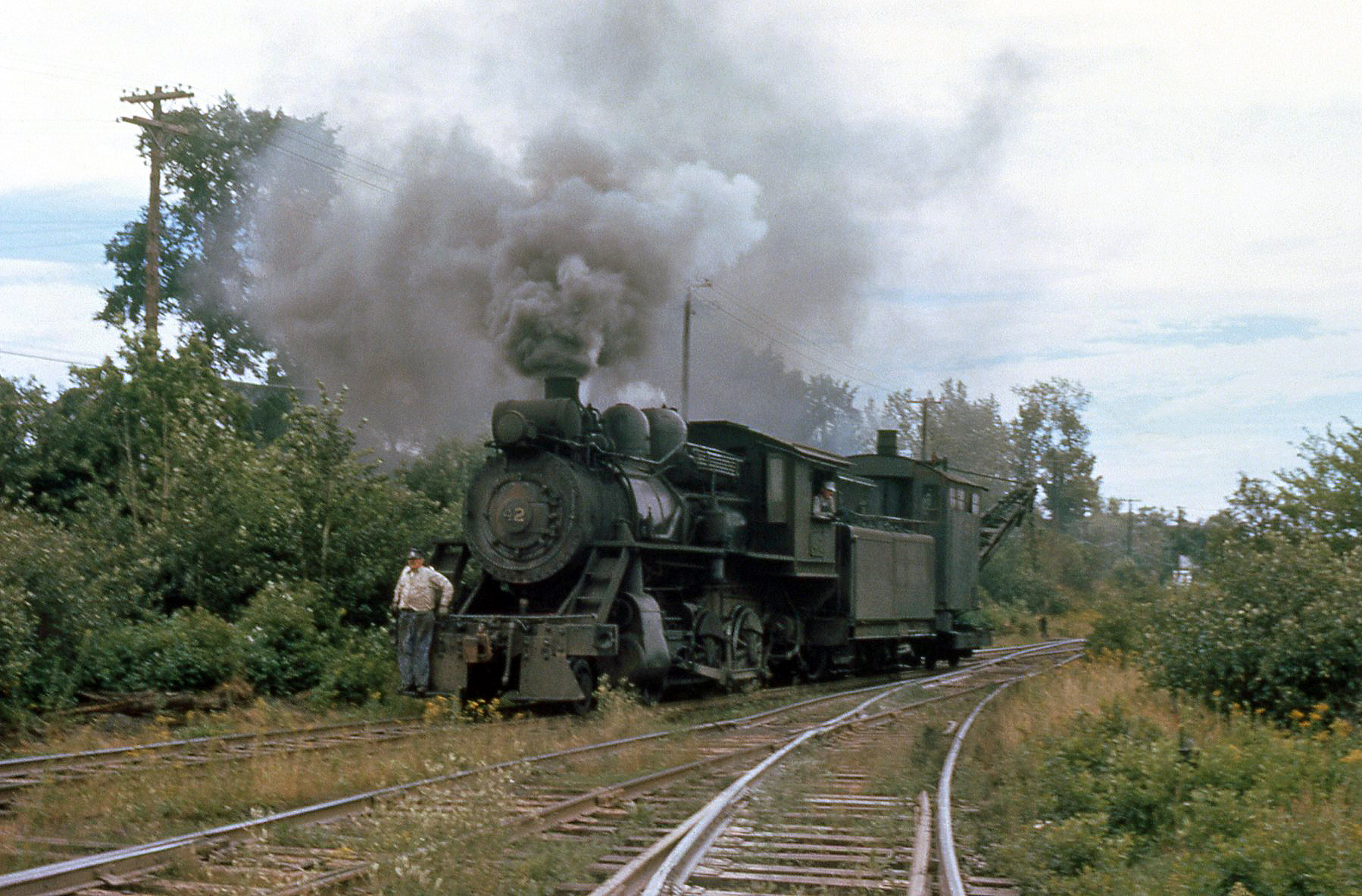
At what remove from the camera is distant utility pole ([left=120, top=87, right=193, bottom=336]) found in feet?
58.4

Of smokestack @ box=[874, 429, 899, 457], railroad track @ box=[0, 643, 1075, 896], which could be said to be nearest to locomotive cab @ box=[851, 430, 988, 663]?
smokestack @ box=[874, 429, 899, 457]

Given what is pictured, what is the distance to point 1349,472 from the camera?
50.1 feet

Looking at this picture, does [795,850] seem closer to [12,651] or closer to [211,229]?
[12,651]

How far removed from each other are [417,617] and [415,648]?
30cm

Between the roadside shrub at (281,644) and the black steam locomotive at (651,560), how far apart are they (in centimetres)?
167

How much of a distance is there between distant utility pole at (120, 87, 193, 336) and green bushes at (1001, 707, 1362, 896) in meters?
14.1

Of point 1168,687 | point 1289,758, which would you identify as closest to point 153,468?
point 1168,687

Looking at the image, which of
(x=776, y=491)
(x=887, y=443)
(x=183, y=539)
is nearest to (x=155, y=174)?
(x=183, y=539)

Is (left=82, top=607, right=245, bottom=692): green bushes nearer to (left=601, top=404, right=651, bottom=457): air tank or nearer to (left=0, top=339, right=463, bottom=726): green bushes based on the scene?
(left=0, top=339, right=463, bottom=726): green bushes

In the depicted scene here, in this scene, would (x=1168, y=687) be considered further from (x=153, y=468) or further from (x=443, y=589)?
(x=153, y=468)

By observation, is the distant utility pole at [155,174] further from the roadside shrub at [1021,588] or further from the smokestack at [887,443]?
the roadside shrub at [1021,588]

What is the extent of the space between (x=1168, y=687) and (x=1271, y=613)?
3.81ft

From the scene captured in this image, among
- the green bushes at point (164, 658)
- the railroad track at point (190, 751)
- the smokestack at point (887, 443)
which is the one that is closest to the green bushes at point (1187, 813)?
the railroad track at point (190, 751)

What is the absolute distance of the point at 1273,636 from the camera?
34.9ft
